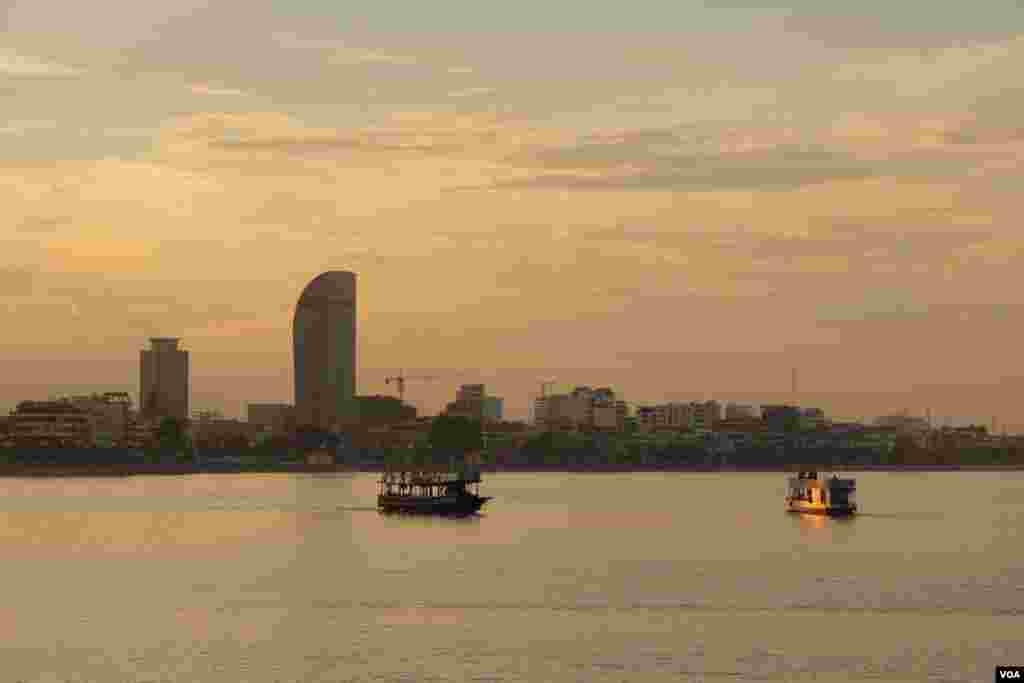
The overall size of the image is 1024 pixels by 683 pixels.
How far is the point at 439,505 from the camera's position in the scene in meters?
162

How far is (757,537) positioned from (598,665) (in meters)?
69.1

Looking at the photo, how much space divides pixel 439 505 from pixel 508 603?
263 feet

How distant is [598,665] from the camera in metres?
63.2

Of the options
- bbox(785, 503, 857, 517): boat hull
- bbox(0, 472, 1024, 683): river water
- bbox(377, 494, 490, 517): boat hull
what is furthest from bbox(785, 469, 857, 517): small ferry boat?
bbox(377, 494, 490, 517): boat hull

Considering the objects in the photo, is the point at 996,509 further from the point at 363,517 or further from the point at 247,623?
the point at 247,623

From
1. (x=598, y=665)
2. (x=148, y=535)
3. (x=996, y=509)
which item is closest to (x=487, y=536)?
(x=148, y=535)

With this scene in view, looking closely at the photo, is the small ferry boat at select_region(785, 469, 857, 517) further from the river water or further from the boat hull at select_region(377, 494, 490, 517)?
the boat hull at select_region(377, 494, 490, 517)

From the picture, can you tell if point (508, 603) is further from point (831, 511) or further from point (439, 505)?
Answer: point (831, 511)

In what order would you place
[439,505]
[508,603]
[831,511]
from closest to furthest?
[508,603]
[831,511]
[439,505]

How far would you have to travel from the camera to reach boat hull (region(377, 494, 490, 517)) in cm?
16088

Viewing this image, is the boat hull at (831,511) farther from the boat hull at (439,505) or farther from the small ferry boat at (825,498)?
the boat hull at (439,505)

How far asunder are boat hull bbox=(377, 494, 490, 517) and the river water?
17015 millimetres

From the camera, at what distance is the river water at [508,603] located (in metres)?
63.5

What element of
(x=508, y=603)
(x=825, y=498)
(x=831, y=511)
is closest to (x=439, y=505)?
(x=825, y=498)
